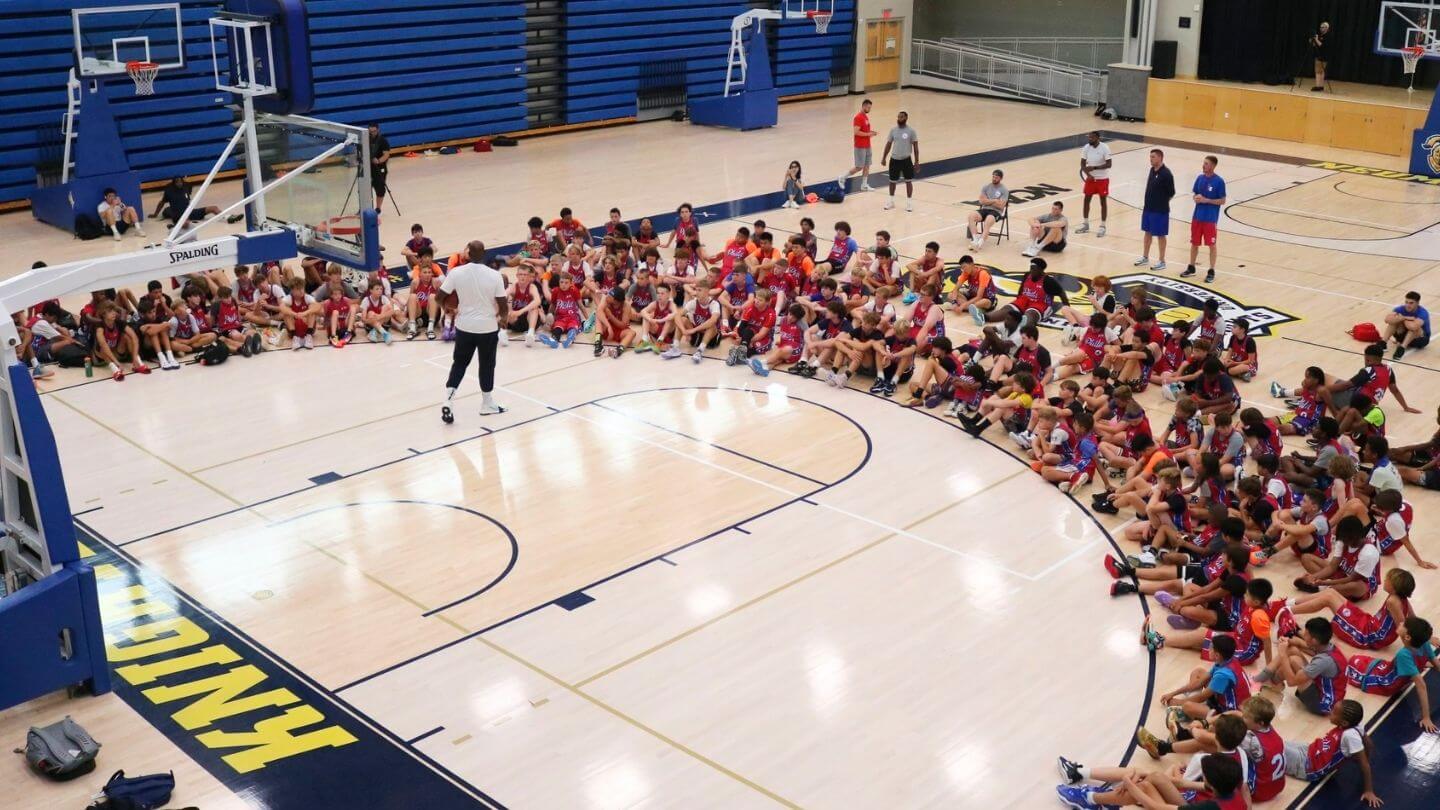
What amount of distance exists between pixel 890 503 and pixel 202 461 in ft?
22.5

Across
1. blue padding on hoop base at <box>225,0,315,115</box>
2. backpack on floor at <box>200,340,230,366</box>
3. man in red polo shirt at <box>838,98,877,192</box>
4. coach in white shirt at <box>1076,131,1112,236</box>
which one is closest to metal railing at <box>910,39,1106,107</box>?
man in red polo shirt at <box>838,98,877,192</box>

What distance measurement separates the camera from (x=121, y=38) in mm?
22891

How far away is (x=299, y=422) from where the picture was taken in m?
14.7

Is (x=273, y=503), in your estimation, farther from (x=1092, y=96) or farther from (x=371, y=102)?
(x=1092, y=96)

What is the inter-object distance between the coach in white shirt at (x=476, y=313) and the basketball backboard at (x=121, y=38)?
11152mm

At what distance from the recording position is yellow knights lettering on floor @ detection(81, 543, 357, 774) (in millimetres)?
9086

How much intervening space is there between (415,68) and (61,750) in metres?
22.9

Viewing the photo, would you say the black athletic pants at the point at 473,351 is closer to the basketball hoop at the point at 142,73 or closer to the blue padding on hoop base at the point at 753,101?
the basketball hoop at the point at 142,73

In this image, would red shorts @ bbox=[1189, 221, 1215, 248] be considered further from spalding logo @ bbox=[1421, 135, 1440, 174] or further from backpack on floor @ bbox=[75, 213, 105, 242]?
backpack on floor @ bbox=[75, 213, 105, 242]

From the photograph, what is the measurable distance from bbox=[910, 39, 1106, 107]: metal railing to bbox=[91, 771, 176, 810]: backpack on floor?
3284cm

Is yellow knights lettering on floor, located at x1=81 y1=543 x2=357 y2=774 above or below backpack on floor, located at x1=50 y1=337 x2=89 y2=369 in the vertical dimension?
below

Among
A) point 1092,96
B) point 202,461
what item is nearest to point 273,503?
point 202,461

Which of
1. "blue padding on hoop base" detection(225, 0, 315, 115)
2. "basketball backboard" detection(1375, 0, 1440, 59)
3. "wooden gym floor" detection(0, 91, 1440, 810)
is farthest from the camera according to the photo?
"basketball backboard" detection(1375, 0, 1440, 59)

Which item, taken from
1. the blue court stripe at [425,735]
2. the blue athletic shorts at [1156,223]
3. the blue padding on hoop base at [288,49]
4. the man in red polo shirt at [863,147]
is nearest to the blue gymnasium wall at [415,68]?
the man in red polo shirt at [863,147]
